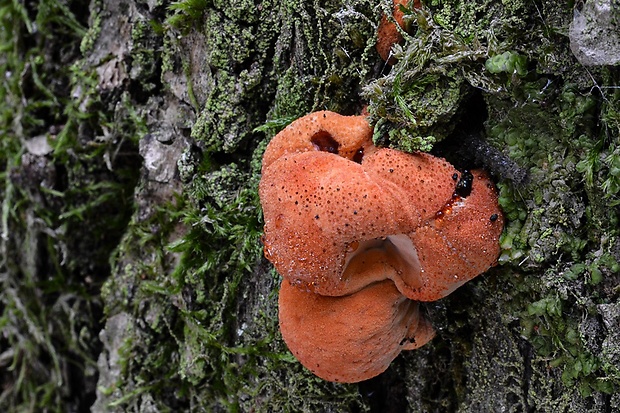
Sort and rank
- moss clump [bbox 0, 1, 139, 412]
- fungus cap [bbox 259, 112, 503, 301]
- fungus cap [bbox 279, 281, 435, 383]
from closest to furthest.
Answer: fungus cap [bbox 259, 112, 503, 301] → fungus cap [bbox 279, 281, 435, 383] → moss clump [bbox 0, 1, 139, 412]

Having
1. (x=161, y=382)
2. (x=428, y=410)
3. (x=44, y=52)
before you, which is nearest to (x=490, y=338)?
(x=428, y=410)

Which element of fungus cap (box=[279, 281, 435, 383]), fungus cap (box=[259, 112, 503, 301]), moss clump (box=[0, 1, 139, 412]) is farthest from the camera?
moss clump (box=[0, 1, 139, 412])

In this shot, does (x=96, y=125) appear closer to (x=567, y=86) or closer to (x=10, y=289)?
(x=10, y=289)

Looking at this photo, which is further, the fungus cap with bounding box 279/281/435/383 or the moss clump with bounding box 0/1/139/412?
the moss clump with bounding box 0/1/139/412

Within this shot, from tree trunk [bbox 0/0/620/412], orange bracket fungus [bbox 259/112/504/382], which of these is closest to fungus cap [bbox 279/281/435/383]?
orange bracket fungus [bbox 259/112/504/382]

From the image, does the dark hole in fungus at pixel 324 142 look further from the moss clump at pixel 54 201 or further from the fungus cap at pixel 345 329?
the moss clump at pixel 54 201

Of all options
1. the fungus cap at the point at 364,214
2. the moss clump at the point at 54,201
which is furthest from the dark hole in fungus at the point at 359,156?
the moss clump at the point at 54,201

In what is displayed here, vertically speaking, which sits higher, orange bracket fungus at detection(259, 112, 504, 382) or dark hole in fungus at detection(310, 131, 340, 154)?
dark hole in fungus at detection(310, 131, 340, 154)

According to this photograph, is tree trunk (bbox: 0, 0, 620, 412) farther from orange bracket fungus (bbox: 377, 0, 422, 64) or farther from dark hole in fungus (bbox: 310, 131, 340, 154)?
dark hole in fungus (bbox: 310, 131, 340, 154)

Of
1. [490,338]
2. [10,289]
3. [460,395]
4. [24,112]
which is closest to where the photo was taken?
[490,338]
